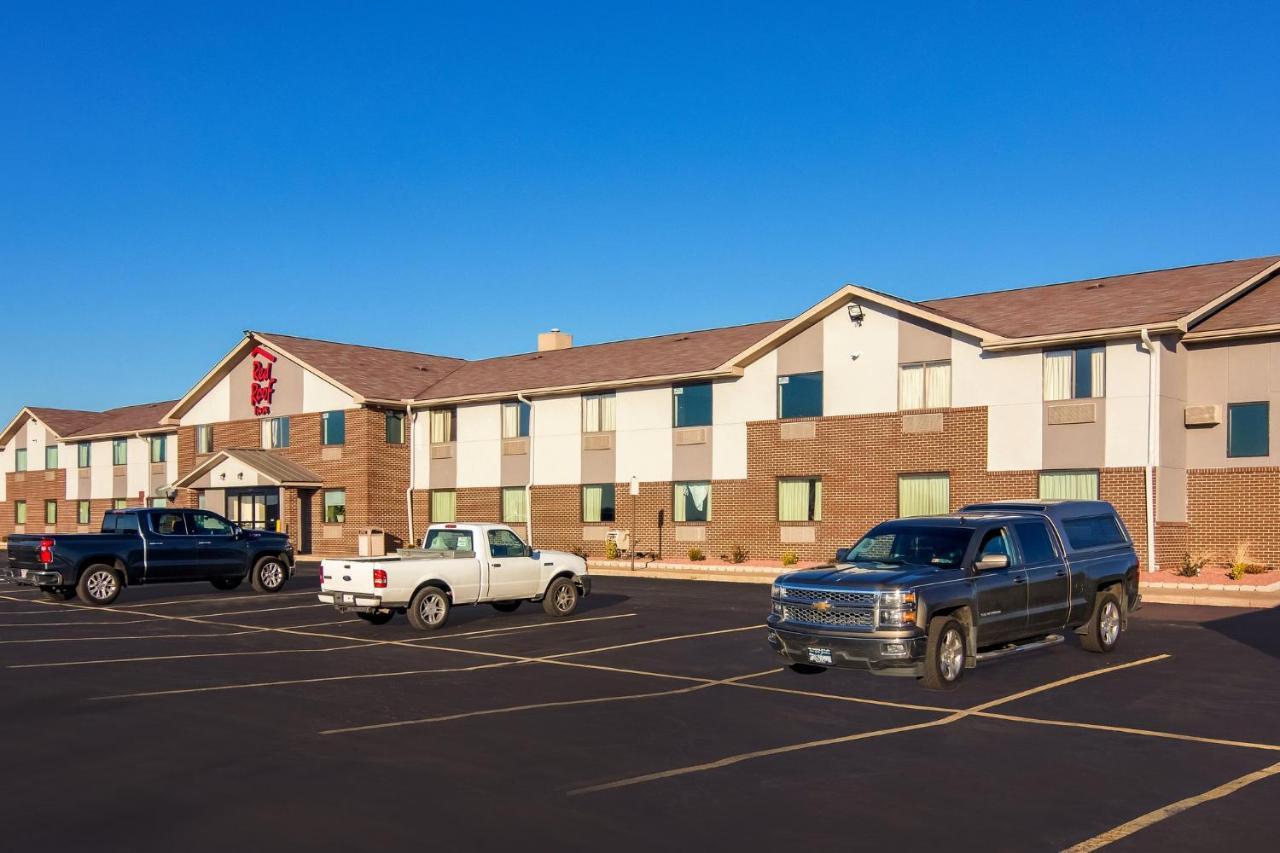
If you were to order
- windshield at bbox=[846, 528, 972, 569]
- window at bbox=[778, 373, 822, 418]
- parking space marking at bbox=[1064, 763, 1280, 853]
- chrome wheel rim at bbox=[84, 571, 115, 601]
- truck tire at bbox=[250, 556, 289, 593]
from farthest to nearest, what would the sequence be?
window at bbox=[778, 373, 822, 418], truck tire at bbox=[250, 556, 289, 593], chrome wheel rim at bbox=[84, 571, 115, 601], windshield at bbox=[846, 528, 972, 569], parking space marking at bbox=[1064, 763, 1280, 853]

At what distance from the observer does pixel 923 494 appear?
3188cm

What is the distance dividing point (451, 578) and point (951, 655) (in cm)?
950

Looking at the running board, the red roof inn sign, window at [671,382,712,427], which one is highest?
the red roof inn sign

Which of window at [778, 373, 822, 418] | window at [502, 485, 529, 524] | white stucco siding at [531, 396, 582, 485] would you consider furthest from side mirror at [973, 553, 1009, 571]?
window at [502, 485, 529, 524]

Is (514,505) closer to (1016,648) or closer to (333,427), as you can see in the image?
(333,427)

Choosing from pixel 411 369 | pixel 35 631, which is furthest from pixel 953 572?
pixel 411 369

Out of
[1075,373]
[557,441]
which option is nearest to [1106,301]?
[1075,373]

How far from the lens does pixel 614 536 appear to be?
38469 millimetres

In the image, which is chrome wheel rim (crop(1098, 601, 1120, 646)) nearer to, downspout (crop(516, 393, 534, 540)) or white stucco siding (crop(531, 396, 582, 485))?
white stucco siding (crop(531, 396, 582, 485))

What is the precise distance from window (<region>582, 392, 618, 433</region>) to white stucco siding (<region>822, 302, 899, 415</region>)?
8635 mm

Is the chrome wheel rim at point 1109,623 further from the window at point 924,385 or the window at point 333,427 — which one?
the window at point 333,427

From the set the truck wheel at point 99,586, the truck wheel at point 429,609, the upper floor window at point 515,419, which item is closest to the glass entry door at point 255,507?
the upper floor window at point 515,419

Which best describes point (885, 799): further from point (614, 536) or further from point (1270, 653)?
point (614, 536)

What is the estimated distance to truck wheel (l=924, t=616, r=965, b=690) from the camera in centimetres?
1278
